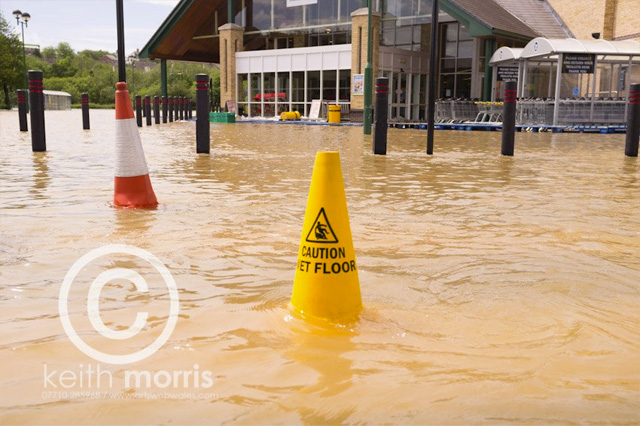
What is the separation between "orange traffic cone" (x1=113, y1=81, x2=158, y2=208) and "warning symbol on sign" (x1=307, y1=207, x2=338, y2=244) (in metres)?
2.99

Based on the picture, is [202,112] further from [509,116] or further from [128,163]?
[128,163]

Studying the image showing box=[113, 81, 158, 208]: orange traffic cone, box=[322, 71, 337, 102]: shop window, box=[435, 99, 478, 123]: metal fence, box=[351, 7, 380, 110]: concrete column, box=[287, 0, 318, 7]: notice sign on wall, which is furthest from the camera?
box=[287, 0, 318, 7]: notice sign on wall

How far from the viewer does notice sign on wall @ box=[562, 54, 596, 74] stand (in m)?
22.2

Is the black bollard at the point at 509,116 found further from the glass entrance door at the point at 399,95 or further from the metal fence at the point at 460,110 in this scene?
the glass entrance door at the point at 399,95

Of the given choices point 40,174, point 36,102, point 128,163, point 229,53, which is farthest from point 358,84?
point 128,163

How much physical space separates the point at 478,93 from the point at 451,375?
30594 millimetres

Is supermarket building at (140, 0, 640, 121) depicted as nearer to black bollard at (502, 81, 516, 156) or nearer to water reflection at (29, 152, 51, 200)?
black bollard at (502, 81, 516, 156)

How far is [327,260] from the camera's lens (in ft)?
8.57

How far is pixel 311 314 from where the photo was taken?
8.48 feet

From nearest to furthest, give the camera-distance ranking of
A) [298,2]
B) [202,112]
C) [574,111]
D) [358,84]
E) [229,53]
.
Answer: [202,112] → [574,111] → [358,84] → [298,2] → [229,53]

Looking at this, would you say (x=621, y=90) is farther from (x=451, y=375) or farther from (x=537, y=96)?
(x=451, y=375)

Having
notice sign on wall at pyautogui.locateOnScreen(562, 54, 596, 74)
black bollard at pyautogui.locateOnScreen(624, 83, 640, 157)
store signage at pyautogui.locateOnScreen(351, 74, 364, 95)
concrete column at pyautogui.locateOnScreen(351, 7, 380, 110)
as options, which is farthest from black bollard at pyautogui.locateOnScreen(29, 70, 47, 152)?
store signage at pyautogui.locateOnScreen(351, 74, 364, 95)

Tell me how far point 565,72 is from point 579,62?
22.7 inches

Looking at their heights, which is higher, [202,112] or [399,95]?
[399,95]
